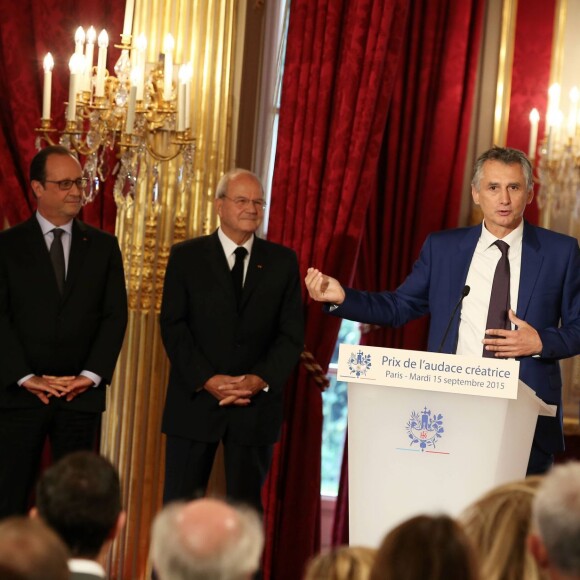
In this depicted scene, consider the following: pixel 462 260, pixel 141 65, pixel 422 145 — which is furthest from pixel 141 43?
pixel 462 260

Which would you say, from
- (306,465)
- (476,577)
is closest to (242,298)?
(306,465)

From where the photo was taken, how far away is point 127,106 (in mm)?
4969

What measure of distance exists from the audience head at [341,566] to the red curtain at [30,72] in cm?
410

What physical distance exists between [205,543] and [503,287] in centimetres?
263

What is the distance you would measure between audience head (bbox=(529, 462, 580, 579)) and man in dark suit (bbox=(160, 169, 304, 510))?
114 inches

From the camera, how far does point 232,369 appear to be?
15.5 ft

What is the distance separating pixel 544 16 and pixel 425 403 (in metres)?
3.01

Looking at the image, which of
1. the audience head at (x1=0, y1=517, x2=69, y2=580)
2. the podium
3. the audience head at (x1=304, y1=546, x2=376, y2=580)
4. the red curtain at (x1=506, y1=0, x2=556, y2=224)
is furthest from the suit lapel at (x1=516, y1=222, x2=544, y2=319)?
the audience head at (x1=0, y1=517, x2=69, y2=580)

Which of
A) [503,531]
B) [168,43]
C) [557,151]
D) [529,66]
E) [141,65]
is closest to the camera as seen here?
[503,531]

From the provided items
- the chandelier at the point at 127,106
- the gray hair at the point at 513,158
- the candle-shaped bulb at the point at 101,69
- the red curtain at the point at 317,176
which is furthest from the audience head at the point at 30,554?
the red curtain at the point at 317,176

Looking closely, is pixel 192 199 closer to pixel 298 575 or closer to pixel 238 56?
pixel 238 56

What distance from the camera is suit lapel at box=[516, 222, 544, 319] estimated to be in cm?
409

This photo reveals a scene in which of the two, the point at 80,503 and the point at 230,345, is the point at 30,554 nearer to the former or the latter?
the point at 80,503

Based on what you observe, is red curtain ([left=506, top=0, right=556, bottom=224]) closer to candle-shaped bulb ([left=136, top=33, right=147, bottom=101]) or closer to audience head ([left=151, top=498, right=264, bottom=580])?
candle-shaped bulb ([left=136, top=33, right=147, bottom=101])
